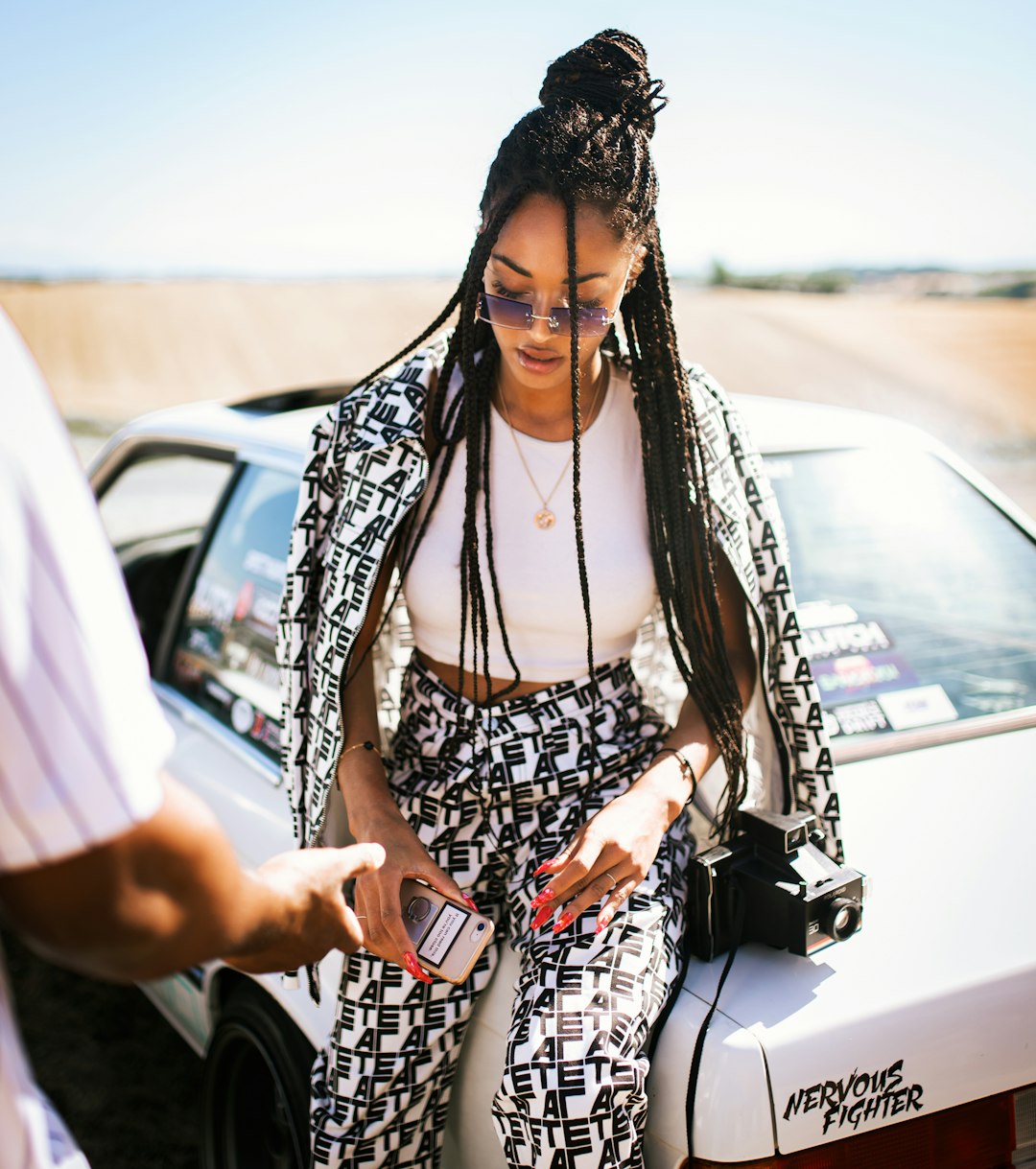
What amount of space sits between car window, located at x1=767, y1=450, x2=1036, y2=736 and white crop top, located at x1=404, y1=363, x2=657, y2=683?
0.63 meters

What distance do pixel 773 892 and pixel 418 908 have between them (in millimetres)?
519

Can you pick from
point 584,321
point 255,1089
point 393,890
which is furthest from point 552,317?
point 255,1089

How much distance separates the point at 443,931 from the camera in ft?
5.18

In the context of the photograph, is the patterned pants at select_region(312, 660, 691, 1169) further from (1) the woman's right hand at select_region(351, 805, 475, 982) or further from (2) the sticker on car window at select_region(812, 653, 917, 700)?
(2) the sticker on car window at select_region(812, 653, 917, 700)

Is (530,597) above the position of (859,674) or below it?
above

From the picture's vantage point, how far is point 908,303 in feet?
106

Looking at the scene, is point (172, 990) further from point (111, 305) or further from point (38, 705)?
point (111, 305)

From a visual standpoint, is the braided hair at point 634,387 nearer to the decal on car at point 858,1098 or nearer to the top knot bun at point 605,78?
the top knot bun at point 605,78

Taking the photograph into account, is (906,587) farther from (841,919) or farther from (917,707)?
(841,919)

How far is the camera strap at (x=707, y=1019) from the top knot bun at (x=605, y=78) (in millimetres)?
1268

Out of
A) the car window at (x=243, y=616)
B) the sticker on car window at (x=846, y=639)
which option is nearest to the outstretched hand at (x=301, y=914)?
the car window at (x=243, y=616)

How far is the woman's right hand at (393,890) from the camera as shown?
158cm

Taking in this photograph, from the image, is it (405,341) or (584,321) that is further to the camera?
(405,341)

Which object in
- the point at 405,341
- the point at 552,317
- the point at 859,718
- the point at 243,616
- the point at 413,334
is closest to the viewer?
the point at 552,317
